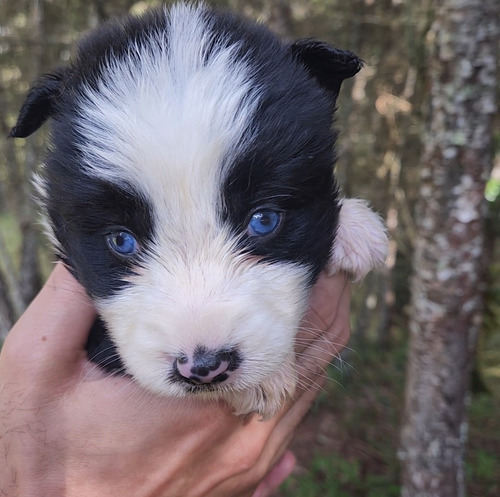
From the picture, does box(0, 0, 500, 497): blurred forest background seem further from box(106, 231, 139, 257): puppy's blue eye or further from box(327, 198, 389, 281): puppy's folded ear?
box(106, 231, 139, 257): puppy's blue eye

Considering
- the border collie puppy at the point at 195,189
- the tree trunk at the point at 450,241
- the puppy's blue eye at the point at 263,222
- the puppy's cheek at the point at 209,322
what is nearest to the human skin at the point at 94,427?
the border collie puppy at the point at 195,189

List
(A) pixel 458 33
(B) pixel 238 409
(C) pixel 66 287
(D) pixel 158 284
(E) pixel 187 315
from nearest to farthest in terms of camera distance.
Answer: (E) pixel 187 315, (D) pixel 158 284, (B) pixel 238 409, (C) pixel 66 287, (A) pixel 458 33

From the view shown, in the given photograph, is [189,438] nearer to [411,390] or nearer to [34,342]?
[34,342]

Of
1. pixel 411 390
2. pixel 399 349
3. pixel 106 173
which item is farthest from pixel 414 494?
pixel 399 349

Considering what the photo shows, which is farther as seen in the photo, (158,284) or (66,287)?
(66,287)

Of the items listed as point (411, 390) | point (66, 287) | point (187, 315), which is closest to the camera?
point (187, 315)

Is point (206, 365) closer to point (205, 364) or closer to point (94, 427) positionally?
point (205, 364)

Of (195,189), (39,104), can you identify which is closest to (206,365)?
(195,189)
